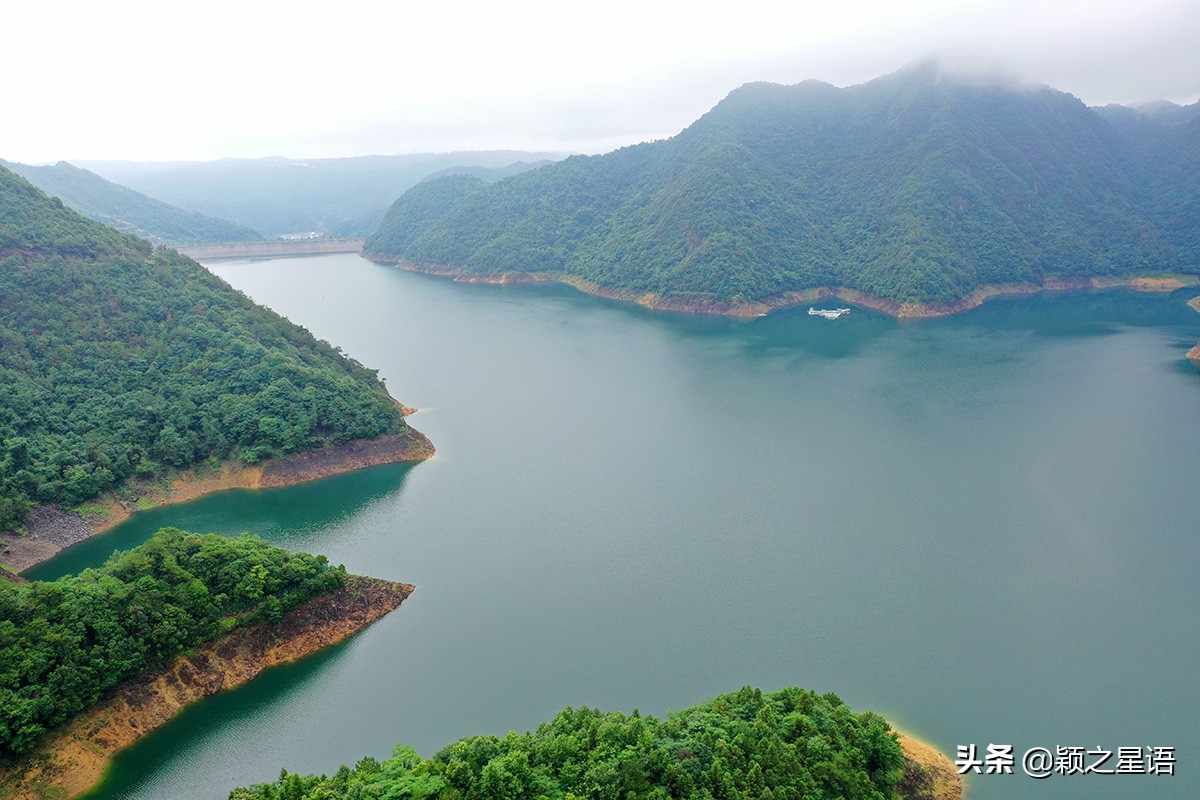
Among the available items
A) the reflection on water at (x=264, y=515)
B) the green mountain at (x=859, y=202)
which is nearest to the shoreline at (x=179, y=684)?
the reflection on water at (x=264, y=515)

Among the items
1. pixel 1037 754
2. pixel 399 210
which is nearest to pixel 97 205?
A: pixel 399 210

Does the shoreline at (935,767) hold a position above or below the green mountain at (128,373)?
below

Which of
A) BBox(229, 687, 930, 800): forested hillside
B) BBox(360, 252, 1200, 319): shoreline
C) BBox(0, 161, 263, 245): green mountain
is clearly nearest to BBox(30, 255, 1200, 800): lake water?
BBox(229, 687, 930, 800): forested hillside

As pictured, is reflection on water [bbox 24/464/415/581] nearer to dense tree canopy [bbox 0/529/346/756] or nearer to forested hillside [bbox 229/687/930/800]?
dense tree canopy [bbox 0/529/346/756]

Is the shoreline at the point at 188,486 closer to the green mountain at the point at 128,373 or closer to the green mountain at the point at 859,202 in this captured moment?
the green mountain at the point at 128,373

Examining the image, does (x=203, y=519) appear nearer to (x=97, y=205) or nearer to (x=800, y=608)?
(x=800, y=608)

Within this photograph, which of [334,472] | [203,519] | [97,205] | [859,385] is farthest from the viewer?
[97,205]

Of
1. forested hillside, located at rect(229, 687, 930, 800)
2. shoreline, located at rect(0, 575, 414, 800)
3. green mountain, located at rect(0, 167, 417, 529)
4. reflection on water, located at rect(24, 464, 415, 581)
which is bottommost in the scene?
shoreline, located at rect(0, 575, 414, 800)
